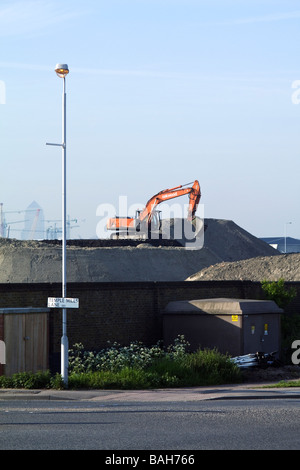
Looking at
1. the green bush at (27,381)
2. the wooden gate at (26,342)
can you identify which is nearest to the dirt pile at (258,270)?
the wooden gate at (26,342)

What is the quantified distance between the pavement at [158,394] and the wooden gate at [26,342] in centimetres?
195

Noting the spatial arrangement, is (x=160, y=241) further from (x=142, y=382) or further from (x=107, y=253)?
(x=142, y=382)

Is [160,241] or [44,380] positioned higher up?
[160,241]

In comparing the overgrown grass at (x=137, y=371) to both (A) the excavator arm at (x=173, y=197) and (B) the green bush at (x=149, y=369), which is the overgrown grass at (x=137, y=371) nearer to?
(B) the green bush at (x=149, y=369)

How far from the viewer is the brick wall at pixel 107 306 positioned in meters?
25.5

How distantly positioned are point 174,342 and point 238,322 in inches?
115

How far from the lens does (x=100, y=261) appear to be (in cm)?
6172

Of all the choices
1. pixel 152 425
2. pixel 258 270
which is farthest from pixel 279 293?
pixel 152 425

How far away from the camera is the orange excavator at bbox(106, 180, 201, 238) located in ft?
206

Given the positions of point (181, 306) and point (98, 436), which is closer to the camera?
point (98, 436)

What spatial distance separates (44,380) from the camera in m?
21.5

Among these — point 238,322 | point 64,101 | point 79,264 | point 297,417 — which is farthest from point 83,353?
point 79,264

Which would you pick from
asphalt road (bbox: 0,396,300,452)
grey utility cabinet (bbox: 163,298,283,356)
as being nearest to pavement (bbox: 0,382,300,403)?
asphalt road (bbox: 0,396,300,452)
